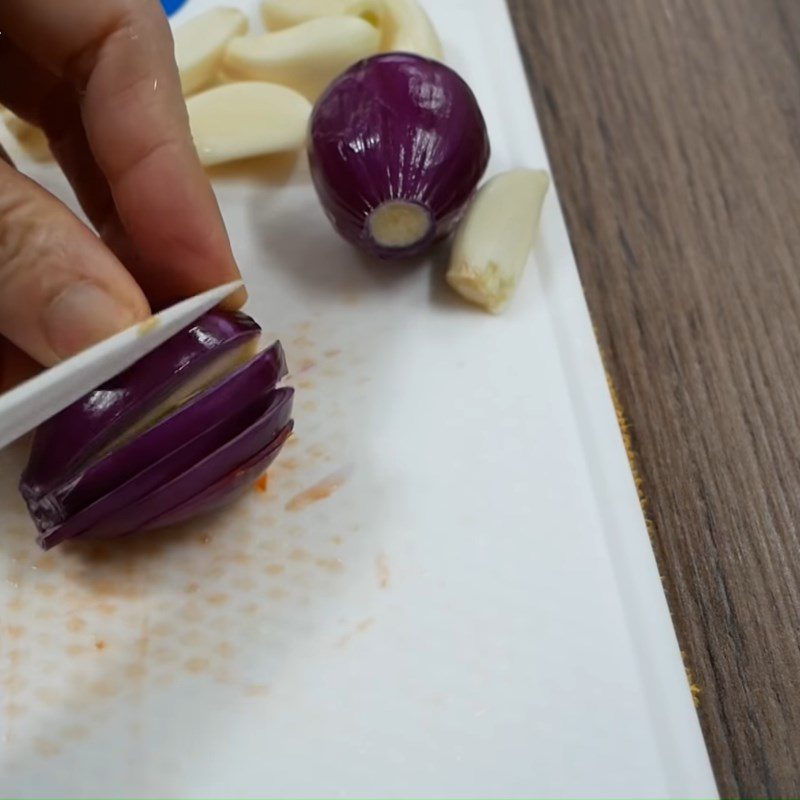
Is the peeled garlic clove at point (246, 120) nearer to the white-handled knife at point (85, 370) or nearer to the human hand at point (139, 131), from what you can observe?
the human hand at point (139, 131)

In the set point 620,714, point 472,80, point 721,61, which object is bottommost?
point 620,714

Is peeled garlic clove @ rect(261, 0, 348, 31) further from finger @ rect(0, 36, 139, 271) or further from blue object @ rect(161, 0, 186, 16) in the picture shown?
finger @ rect(0, 36, 139, 271)

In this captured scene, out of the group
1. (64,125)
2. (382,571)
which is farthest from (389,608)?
(64,125)

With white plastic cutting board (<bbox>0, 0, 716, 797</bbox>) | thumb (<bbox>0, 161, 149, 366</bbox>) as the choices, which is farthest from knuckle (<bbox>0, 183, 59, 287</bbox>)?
white plastic cutting board (<bbox>0, 0, 716, 797</bbox>)

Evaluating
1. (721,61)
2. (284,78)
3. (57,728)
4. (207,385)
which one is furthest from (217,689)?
(721,61)

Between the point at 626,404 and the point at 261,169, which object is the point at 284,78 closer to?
the point at 261,169

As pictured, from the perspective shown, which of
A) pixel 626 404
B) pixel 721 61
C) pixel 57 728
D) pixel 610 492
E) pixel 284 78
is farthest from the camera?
pixel 721 61
